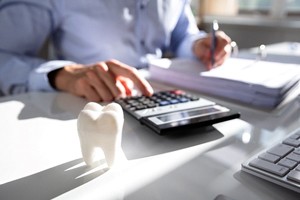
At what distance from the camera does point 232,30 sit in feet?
7.00

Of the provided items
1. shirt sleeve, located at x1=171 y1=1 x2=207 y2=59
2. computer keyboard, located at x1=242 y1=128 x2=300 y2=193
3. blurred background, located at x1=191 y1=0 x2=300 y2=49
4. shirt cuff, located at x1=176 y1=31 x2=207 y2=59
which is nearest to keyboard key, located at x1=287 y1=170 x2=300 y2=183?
computer keyboard, located at x1=242 y1=128 x2=300 y2=193

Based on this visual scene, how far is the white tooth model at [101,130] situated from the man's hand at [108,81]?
204mm

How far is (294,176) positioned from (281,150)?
0.17ft

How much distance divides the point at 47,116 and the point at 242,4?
211 cm

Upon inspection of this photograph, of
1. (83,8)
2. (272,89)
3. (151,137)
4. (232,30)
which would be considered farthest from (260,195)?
(232,30)

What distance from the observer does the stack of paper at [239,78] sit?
18.7 inches

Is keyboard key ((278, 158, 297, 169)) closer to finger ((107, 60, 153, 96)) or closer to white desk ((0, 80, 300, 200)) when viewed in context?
white desk ((0, 80, 300, 200))

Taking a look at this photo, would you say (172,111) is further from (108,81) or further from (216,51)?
(216,51)

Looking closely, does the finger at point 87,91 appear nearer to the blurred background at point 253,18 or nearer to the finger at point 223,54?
the finger at point 223,54

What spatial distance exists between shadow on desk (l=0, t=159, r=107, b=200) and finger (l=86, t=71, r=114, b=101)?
208mm

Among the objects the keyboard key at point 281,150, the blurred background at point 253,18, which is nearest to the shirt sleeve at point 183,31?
the keyboard key at point 281,150

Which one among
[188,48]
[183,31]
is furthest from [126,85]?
[183,31]

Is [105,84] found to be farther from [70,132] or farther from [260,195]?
[260,195]

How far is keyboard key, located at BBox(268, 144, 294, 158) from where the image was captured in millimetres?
285
